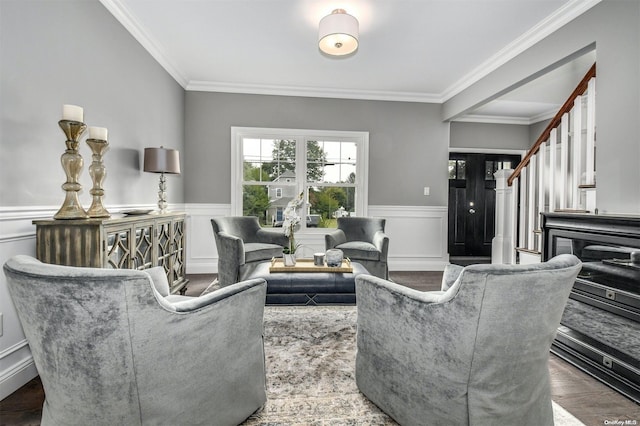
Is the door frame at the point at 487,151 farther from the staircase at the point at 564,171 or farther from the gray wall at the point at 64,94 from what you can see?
the gray wall at the point at 64,94

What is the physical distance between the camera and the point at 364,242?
421cm

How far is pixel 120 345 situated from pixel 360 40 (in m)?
3.36

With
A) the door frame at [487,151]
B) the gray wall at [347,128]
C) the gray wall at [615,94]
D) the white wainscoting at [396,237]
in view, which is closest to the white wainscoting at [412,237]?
the white wainscoting at [396,237]

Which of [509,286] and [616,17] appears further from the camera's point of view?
[616,17]

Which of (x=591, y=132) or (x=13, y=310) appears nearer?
(x=13, y=310)

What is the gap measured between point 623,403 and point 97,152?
11.6 ft

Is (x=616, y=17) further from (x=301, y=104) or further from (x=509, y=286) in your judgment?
(x=301, y=104)

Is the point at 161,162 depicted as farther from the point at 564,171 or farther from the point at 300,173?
the point at 564,171

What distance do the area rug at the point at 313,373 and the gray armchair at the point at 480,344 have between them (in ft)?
0.97

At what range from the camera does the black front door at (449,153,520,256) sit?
6.20 metres

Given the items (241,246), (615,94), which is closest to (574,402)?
(615,94)

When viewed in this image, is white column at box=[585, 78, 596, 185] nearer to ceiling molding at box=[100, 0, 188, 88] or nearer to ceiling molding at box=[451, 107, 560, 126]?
ceiling molding at box=[451, 107, 560, 126]

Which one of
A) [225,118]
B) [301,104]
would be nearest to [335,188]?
[301,104]

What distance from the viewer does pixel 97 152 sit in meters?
2.34
